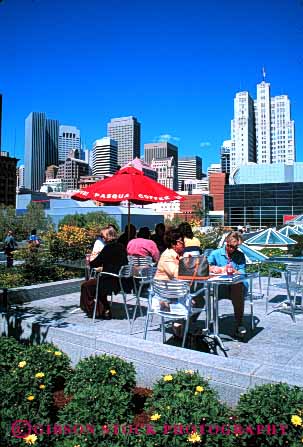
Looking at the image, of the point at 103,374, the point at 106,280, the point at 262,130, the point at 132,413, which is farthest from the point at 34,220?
the point at 262,130

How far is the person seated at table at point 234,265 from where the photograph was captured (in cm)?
517

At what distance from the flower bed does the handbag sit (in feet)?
4.87

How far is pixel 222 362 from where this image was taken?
3.48 m

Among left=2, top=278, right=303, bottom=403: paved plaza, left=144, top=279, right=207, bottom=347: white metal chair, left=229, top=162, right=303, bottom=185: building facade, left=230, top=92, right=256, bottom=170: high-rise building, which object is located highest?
left=230, top=92, right=256, bottom=170: high-rise building

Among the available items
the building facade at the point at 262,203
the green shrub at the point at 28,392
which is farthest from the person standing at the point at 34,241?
the building facade at the point at 262,203

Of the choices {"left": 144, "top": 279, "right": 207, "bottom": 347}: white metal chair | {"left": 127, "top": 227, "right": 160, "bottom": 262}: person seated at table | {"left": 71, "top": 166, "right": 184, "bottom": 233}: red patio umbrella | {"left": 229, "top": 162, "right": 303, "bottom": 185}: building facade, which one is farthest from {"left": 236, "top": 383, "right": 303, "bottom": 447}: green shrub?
{"left": 229, "top": 162, "right": 303, "bottom": 185}: building facade

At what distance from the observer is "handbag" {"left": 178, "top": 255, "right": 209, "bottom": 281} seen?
4.55 metres

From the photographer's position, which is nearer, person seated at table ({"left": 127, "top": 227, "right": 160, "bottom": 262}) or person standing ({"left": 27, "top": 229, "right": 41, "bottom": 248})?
person seated at table ({"left": 127, "top": 227, "right": 160, "bottom": 262})

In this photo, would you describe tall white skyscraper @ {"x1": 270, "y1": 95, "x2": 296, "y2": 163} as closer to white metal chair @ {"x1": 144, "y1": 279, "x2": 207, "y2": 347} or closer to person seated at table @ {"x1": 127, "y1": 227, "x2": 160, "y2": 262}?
person seated at table @ {"x1": 127, "y1": 227, "x2": 160, "y2": 262}

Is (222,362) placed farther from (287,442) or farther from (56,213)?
(56,213)

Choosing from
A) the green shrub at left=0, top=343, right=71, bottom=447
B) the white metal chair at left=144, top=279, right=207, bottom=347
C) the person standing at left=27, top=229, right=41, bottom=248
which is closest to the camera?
the green shrub at left=0, top=343, right=71, bottom=447

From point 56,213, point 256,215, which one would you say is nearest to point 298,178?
point 256,215

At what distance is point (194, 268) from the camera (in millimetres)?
4566

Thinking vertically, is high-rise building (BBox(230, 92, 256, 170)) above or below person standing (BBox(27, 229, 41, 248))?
above
